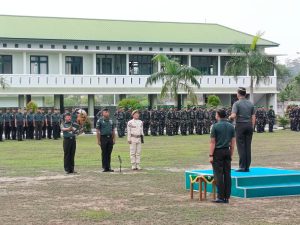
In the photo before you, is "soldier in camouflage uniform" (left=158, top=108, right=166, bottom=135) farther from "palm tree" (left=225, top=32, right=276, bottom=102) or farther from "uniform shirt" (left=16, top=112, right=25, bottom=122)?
"palm tree" (left=225, top=32, right=276, bottom=102)

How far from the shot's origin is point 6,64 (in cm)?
4641

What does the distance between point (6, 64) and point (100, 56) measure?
22.8 feet

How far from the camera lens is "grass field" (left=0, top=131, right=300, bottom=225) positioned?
1152cm

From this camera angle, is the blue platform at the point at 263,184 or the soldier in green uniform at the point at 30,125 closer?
the blue platform at the point at 263,184

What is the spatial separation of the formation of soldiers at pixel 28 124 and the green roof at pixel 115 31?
34.4 feet

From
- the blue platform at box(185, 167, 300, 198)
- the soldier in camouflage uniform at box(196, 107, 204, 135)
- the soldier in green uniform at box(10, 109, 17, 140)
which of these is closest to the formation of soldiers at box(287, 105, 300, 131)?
the soldier in camouflage uniform at box(196, 107, 204, 135)

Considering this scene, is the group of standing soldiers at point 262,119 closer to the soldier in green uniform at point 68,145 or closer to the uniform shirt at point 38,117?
the uniform shirt at point 38,117

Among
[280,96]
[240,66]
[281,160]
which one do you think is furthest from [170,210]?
[280,96]

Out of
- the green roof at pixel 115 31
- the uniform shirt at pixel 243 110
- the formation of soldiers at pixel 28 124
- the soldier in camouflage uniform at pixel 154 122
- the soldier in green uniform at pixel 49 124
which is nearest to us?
the uniform shirt at pixel 243 110

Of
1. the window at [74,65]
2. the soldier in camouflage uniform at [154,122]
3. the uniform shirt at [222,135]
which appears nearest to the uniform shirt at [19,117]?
the soldier in camouflage uniform at [154,122]

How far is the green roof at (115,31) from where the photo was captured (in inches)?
1873

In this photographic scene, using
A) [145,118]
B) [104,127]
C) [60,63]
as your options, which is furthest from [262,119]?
[104,127]

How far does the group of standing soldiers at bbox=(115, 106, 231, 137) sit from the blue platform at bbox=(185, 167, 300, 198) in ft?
81.4

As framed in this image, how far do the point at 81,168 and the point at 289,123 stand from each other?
28.7 m
